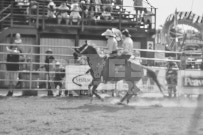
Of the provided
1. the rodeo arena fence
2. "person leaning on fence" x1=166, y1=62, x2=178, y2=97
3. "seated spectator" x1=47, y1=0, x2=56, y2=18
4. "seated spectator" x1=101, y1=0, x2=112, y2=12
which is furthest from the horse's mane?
"seated spectator" x1=101, y1=0, x2=112, y2=12

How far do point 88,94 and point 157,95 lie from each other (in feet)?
7.94

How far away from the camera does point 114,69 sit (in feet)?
44.8

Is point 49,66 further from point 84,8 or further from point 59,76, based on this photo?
point 84,8

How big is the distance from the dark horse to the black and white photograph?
0.09ft

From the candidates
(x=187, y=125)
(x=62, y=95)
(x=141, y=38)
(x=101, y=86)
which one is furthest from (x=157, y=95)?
(x=141, y=38)

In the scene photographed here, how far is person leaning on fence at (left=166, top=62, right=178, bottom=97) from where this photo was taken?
1476cm

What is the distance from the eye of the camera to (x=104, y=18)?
21.2 m

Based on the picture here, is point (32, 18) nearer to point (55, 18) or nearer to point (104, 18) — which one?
point (55, 18)

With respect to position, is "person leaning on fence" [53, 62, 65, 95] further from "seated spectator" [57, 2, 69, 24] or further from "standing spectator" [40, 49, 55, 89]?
"seated spectator" [57, 2, 69, 24]

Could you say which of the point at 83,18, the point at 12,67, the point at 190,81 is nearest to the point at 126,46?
the point at 190,81

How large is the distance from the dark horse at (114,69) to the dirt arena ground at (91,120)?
35.8 inches

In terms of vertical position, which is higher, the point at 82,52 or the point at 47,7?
the point at 47,7

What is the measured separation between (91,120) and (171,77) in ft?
21.4

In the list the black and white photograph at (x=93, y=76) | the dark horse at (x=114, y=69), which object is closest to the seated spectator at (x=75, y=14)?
the black and white photograph at (x=93, y=76)
